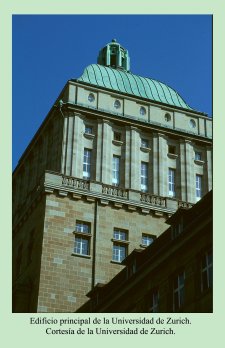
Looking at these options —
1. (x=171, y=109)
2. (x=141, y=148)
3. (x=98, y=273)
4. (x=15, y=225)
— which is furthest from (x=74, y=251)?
(x=171, y=109)

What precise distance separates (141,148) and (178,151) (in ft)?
10.9

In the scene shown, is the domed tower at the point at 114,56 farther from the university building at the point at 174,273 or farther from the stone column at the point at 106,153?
the university building at the point at 174,273

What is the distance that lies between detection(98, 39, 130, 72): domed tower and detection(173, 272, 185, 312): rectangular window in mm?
42507

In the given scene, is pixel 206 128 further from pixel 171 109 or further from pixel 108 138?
pixel 108 138

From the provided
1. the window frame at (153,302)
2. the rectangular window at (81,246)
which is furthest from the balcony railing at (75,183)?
the window frame at (153,302)

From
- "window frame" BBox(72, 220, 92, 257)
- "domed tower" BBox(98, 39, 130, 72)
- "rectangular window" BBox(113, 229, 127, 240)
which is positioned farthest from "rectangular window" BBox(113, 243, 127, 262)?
"domed tower" BBox(98, 39, 130, 72)

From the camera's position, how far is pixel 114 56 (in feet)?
247

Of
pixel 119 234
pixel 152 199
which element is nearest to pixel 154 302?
pixel 119 234

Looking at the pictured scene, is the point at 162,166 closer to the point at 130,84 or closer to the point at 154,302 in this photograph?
the point at 130,84

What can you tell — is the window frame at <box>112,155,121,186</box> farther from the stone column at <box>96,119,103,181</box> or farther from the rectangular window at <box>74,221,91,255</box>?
the rectangular window at <box>74,221,91,255</box>

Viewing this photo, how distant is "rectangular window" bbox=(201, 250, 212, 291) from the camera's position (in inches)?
1211

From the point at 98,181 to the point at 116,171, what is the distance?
3490 millimetres

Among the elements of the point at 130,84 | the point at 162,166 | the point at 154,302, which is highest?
the point at 130,84

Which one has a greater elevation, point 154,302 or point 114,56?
point 114,56
